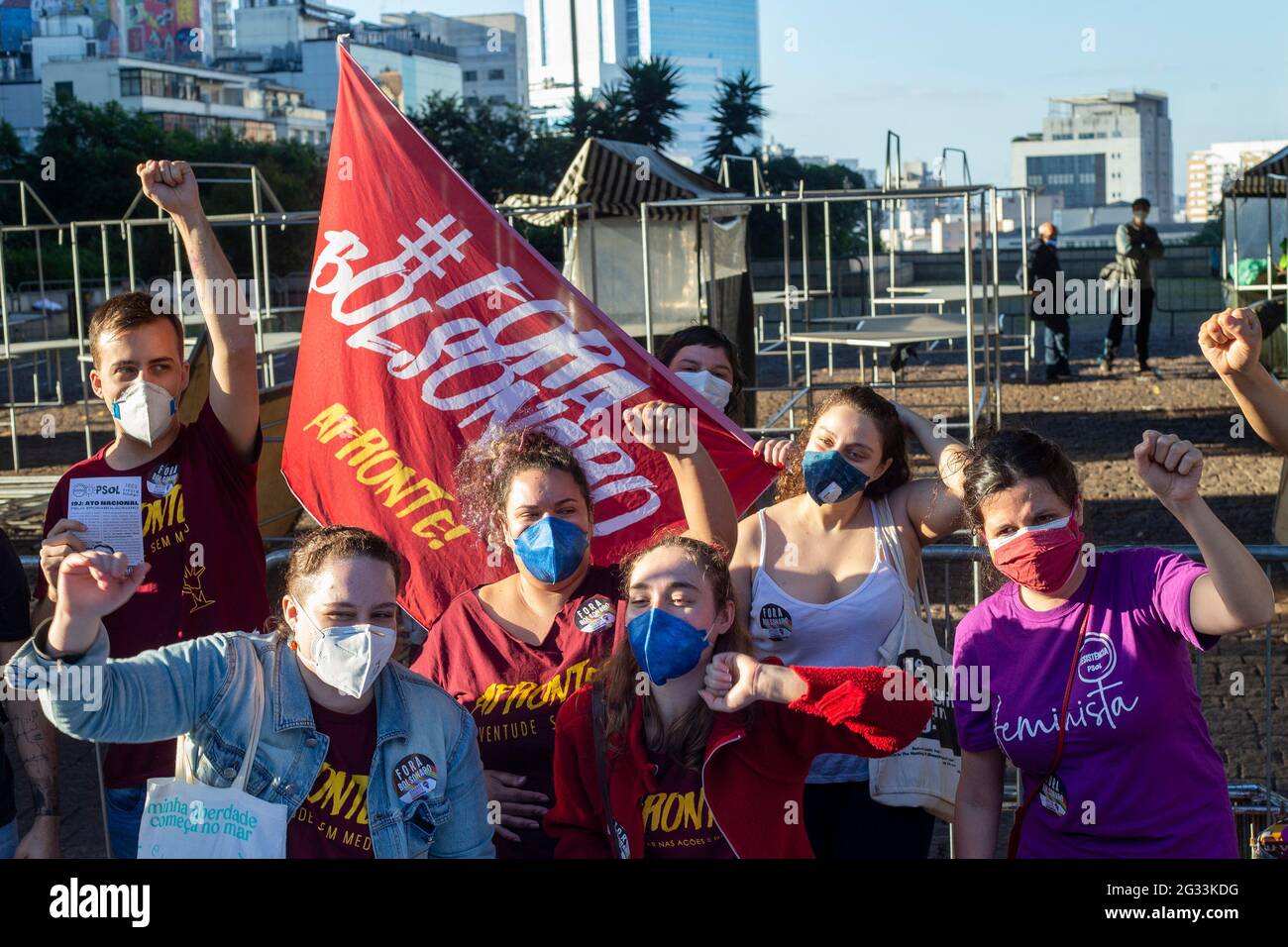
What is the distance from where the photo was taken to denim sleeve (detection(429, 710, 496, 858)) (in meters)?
3.19

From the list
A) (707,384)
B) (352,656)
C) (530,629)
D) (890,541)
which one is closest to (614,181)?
(707,384)

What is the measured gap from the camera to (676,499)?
15.7 feet

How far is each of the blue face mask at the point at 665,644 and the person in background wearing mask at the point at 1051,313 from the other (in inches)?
607

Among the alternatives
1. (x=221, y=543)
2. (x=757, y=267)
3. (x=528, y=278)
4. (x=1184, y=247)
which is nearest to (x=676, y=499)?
(x=528, y=278)

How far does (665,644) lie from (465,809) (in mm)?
542

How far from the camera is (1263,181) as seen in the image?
21.2 m

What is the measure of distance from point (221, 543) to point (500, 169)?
47.8 metres

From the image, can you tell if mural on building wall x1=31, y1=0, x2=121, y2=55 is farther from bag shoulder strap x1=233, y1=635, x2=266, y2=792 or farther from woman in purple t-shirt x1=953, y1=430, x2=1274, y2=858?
woman in purple t-shirt x1=953, y1=430, x2=1274, y2=858

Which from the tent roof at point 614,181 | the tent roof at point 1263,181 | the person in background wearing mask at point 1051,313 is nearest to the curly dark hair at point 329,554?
the tent roof at point 614,181

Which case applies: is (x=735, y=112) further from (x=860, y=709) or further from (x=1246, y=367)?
(x=860, y=709)

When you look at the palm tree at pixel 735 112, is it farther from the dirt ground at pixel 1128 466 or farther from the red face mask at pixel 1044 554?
the red face mask at pixel 1044 554

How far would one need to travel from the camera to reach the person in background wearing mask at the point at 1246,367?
3131 millimetres

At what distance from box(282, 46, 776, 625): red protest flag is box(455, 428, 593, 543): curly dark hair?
0.28 meters

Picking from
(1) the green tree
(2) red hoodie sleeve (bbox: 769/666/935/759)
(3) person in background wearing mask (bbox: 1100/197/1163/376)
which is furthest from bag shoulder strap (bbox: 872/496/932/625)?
(1) the green tree
